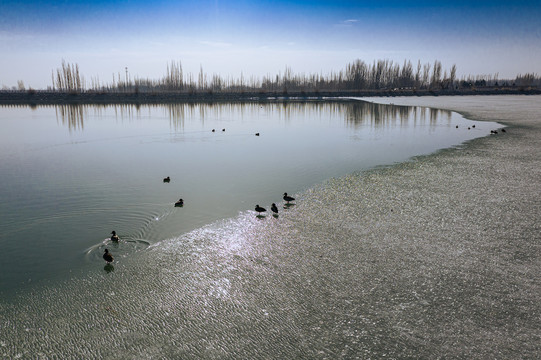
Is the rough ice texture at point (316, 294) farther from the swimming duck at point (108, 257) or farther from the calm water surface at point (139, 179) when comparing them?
the calm water surface at point (139, 179)

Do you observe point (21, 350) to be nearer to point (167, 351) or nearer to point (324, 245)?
point (167, 351)

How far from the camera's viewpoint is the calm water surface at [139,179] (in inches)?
286

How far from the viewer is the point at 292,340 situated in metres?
4.45

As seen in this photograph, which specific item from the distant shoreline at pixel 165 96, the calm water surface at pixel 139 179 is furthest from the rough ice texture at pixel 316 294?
the distant shoreline at pixel 165 96

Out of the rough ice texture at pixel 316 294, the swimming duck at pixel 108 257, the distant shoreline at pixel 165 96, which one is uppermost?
the distant shoreline at pixel 165 96

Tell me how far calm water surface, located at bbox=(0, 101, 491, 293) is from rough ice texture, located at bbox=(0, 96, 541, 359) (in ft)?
3.54

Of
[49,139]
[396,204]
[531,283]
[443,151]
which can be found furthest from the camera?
[49,139]

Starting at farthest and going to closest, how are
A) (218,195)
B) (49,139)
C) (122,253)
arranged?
(49,139), (218,195), (122,253)

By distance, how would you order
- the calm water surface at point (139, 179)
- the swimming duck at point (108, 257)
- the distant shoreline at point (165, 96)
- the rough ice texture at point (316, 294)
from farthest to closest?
the distant shoreline at point (165, 96), the calm water surface at point (139, 179), the swimming duck at point (108, 257), the rough ice texture at point (316, 294)

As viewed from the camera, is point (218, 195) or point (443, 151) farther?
point (443, 151)

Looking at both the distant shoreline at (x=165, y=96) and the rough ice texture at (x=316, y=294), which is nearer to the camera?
the rough ice texture at (x=316, y=294)

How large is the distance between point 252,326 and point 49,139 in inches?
919

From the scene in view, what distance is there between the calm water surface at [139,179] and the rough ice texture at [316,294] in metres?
1.08

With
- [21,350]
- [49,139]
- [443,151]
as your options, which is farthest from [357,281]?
[49,139]
